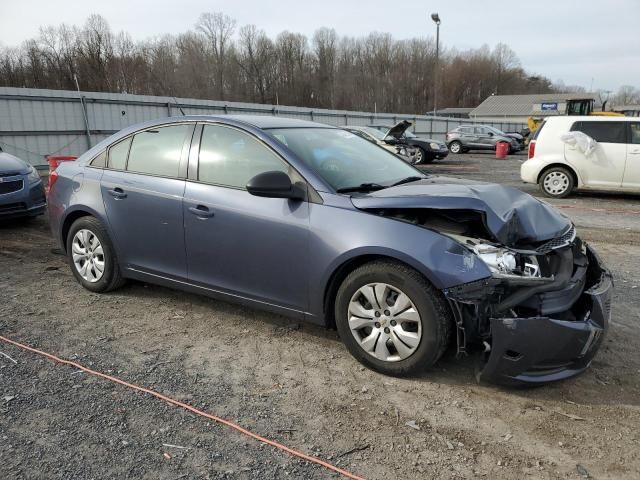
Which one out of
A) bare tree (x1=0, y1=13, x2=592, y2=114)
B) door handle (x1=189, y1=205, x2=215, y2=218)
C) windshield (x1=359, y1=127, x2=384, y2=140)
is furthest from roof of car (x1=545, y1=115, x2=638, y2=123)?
bare tree (x1=0, y1=13, x2=592, y2=114)

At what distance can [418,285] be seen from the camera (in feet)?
9.70

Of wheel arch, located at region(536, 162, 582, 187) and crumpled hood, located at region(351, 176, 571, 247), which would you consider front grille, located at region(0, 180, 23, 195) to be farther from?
wheel arch, located at region(536, 162, 582, 187)

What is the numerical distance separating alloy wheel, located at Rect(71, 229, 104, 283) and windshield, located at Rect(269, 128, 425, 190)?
1989 millimetres

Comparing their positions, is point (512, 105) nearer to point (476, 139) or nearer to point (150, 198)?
point (476, 139)

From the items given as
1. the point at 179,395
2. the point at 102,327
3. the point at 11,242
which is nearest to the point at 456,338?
the point at 179,395

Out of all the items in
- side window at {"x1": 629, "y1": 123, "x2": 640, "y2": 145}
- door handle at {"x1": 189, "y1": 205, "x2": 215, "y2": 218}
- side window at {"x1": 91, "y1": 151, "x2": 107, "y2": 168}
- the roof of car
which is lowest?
door handle at {"x1": 189, "y1": 205, "x2": 215, "y2": 218}

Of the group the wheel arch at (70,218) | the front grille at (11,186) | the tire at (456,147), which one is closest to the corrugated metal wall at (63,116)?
the front grille at (11,186)

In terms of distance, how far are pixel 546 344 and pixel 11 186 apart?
23.3 feet

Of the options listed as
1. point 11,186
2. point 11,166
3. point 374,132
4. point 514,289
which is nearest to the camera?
point 514,289

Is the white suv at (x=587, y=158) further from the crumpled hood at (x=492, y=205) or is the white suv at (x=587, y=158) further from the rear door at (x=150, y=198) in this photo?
the rear door at (x=150, y=198)

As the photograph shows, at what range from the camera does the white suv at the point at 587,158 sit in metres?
10.4

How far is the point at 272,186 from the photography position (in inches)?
129

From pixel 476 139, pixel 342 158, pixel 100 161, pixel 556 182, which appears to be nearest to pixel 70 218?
pixel 100 161

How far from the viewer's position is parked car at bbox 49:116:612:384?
2.87 meters
